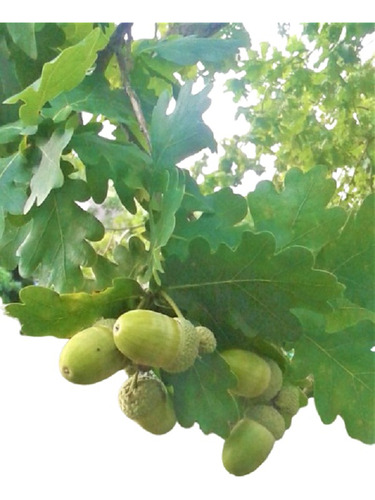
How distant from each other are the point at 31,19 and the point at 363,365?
58 cm

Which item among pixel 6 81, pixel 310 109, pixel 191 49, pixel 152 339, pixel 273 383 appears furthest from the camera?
pixel 310 109

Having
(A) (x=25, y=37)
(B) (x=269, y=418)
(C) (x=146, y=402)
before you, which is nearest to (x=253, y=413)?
(B) (x=269, y=418)

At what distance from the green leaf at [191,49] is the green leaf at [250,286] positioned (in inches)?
18.1

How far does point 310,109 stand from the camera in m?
2.06

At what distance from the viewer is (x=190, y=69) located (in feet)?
4.85

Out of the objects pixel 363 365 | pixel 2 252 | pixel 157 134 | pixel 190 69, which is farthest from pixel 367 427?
pixel 190 69

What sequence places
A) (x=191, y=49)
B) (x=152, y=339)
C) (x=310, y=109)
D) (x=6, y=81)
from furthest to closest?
(x=310, y=109)
(x=191, y=49)
(x=6, y=81)
(x=152, y=339)

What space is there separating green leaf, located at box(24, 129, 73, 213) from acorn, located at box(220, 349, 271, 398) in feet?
0.82

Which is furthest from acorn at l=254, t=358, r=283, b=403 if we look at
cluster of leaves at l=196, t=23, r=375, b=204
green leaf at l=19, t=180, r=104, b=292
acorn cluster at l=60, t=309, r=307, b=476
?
cluster of leaves at l=196, t=23, r=375, b=204

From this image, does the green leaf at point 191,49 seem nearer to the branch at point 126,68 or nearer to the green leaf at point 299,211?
the branch at point 126,68

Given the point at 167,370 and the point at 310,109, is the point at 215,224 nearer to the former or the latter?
the point at 167,370

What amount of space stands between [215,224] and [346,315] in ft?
0.55

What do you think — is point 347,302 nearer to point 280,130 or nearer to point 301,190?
point 301,190

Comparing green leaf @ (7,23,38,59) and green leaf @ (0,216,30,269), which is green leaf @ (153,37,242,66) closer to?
green leaf @ (7,23,38,59)
